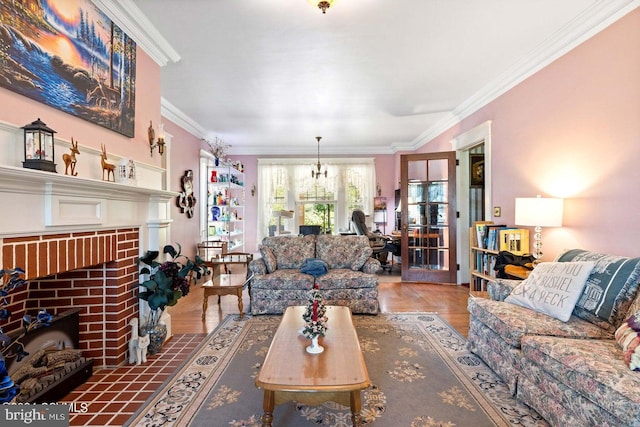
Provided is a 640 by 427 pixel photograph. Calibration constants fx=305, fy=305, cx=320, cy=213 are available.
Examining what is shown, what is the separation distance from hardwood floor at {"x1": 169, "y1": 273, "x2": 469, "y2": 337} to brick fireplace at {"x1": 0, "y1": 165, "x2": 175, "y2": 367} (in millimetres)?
860

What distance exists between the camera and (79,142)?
202 centimetres

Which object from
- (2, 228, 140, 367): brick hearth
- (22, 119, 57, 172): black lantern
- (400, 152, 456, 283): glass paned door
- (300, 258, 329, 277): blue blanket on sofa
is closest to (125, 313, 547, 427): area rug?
(2, 228, 140, 367): brick hearth

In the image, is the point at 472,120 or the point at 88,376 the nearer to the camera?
the point at 88,376

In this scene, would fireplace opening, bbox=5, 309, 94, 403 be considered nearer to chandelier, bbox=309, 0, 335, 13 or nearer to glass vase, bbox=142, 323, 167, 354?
glass vase, bbox=142, 323, 167, 354

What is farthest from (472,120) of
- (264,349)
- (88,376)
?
(88,376)

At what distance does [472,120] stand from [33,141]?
4881mm

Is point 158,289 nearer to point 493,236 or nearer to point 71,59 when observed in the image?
point 71,59

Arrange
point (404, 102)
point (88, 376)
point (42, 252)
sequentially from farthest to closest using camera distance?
1. point (404, 102)
2. point (88, 376)
3. point (42, 252)

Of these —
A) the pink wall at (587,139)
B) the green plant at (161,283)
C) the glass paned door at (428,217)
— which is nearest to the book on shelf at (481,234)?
the pink wall at (587,139)

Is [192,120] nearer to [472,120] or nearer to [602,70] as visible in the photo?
[472,120]

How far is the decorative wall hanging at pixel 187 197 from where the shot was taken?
509 centimetres

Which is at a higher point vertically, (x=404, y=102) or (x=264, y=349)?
(x=404, y=102)

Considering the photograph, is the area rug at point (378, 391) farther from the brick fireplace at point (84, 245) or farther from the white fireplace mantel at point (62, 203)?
the white fireplace mantel at point (62, 203)

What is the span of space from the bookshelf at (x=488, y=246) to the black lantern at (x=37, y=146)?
12.1 ft
